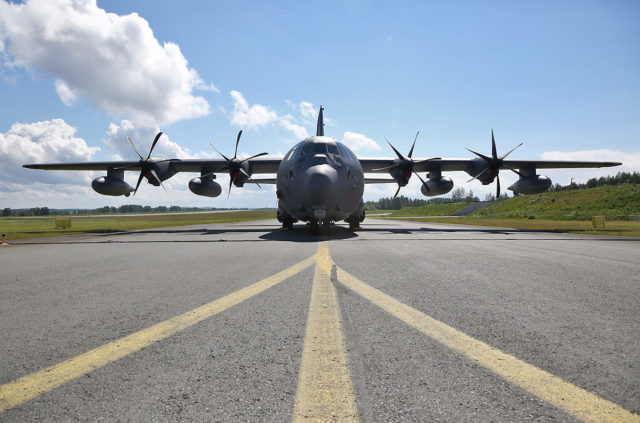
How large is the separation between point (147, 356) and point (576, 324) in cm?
378

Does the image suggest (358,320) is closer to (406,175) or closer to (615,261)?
(615,261)

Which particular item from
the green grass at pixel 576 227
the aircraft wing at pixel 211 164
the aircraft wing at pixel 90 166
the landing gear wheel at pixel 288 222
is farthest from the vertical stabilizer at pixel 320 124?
the green grass at pixel 576 227

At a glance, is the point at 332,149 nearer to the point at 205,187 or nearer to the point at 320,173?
the point at 320,173

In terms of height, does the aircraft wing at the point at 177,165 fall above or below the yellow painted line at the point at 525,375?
above

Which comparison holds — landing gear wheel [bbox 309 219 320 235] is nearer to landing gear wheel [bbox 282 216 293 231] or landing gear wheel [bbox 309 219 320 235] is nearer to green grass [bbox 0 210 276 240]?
landing gear wheel [bbox 282 216 293 231]

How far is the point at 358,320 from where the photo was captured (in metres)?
3.10

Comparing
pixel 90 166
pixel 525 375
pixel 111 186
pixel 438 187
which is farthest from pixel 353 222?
pixel 90 166

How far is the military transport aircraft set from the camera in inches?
500

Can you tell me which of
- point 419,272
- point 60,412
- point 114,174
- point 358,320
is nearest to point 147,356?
point 60,412

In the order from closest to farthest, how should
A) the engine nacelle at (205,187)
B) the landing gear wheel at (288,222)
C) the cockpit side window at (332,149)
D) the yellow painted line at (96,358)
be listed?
the yellow painted line at (96,358) → the cockpit side window at (332,149) → the landing gear wheel at (288,222) → the engine nacelle at (205,187)

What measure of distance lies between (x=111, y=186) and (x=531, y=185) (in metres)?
27.7

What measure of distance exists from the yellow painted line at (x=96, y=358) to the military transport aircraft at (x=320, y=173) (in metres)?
9.02

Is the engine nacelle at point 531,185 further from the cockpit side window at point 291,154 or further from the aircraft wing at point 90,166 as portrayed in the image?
the aircraft wing at point 90,166

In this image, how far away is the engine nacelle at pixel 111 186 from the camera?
20.7 metres
